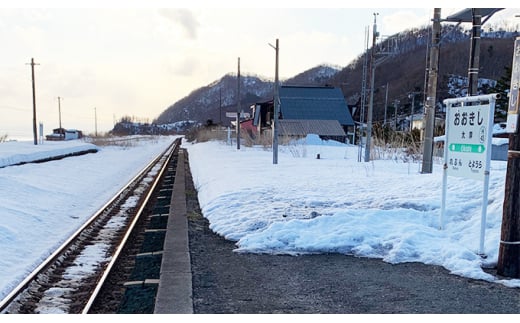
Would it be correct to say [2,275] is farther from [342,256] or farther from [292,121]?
[292,121]

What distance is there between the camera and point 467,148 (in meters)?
5.69

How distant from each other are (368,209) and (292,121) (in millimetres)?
40499

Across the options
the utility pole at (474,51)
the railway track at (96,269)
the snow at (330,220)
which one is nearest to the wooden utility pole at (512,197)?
the snow at (330,220)

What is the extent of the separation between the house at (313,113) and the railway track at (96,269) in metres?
36.3

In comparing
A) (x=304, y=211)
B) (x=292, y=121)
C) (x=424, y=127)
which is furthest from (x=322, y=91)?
(x=304, y=211)

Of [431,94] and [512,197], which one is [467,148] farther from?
[431,94]

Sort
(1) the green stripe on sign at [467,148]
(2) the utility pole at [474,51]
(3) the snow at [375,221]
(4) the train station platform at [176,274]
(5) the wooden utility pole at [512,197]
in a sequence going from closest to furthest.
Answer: (4) the train station platform at [176,274] → (5) the wooden utility pole at [512,197] → (1) the green stripe on sign at [467,148] → (3) the snow at [375,221] → (2) the utility pole at [474,51]

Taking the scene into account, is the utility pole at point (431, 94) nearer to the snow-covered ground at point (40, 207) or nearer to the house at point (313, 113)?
the snow-covered ground at point (40, 207)

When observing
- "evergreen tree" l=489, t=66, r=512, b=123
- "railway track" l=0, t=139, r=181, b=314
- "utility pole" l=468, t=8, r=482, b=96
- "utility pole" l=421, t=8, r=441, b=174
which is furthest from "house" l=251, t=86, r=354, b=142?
"railway track" l=0, t=139, r=181, b=314

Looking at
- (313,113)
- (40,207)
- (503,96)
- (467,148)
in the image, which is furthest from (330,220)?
(313,113)

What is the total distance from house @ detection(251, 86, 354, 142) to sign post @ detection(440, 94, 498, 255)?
3843cm

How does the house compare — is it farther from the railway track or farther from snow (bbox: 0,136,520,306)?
the railway track

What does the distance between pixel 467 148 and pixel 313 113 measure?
148 ft

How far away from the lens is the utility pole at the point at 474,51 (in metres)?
8.94
